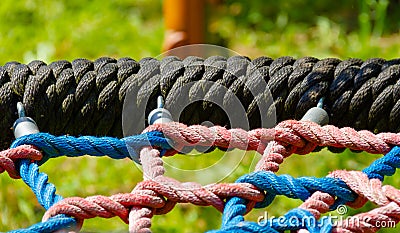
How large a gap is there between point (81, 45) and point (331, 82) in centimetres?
120

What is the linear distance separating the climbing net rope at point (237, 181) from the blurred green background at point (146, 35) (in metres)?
0.74

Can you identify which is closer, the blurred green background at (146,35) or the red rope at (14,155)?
the red rope at (14,155)

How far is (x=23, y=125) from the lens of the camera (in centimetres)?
64

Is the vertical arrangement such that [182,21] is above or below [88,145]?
above

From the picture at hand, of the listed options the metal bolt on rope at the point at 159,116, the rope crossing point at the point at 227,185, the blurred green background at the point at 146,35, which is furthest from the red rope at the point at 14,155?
the blurred green background at the point at 146,35

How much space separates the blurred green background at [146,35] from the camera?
1409mm

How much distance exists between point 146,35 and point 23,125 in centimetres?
119

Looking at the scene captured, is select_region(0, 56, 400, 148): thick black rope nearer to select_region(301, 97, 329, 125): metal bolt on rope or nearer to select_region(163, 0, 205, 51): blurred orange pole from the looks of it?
select_region(301, 97, 329, 125): metal bolt on rope

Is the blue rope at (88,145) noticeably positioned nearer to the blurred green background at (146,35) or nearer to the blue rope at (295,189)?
the blue rope at (295,189)

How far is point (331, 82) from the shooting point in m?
0.67

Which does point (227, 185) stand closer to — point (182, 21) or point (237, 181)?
point (237, 181)

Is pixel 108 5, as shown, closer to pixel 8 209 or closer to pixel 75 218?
pixel 8 209

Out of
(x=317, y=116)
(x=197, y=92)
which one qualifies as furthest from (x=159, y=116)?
(x=317, y=116)

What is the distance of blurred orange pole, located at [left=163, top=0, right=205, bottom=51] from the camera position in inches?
57.1
